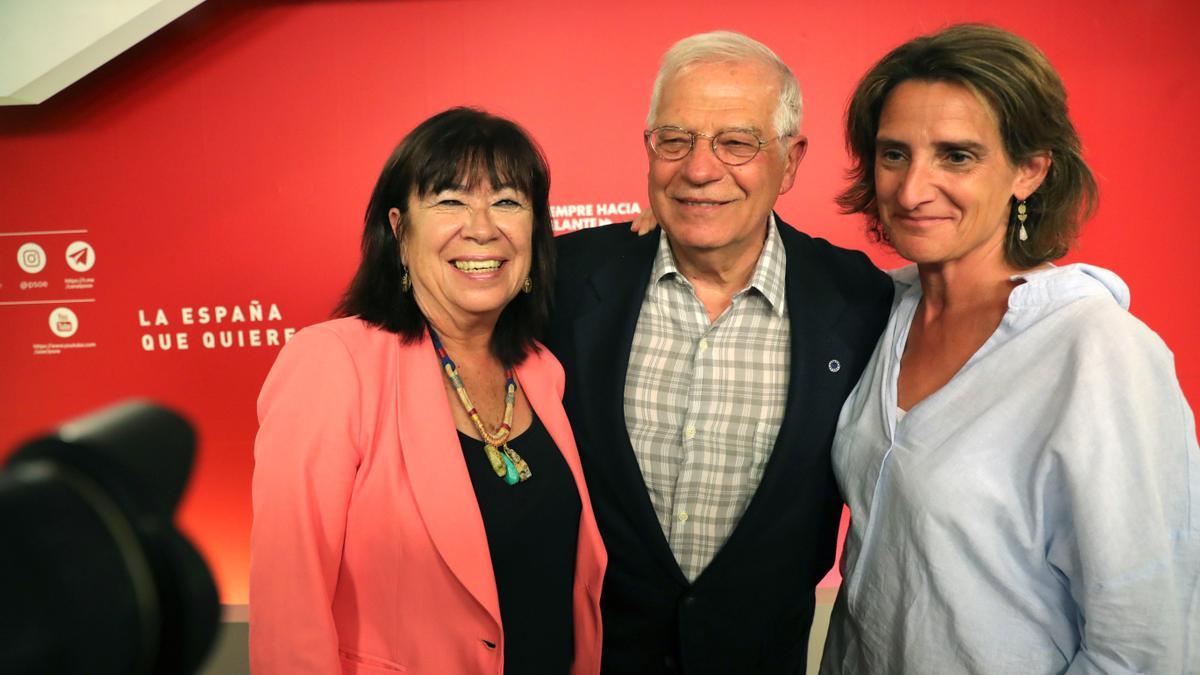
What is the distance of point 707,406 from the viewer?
1967mm

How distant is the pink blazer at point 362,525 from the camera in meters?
1.42

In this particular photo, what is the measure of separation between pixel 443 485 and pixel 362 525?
0.54 feet

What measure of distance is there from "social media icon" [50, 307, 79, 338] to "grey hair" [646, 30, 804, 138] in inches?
119

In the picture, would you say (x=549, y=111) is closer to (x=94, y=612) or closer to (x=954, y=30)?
(x=954, y=30)

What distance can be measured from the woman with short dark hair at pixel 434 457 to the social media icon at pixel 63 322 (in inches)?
106

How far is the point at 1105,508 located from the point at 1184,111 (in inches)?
111

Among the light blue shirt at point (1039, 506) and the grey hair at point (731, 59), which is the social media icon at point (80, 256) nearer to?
the grey hair at point (731, 59)

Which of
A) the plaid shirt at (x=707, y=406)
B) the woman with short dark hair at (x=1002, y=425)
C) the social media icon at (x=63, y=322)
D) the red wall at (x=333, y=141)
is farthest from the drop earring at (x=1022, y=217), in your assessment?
the social media icon at (x=63, y=322)

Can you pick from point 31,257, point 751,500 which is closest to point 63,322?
point 31,257

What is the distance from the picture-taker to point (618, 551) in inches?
76.9

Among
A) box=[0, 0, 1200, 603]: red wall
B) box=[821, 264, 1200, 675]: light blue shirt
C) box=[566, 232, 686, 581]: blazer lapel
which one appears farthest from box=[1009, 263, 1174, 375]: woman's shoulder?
box=[0, 0, 1200, 603]: red wall

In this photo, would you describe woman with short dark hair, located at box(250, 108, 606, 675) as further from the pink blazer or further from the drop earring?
the drop earring

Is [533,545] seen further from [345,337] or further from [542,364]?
[345,337]

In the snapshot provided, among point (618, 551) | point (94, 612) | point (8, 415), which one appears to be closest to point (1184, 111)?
point (618, 551)
